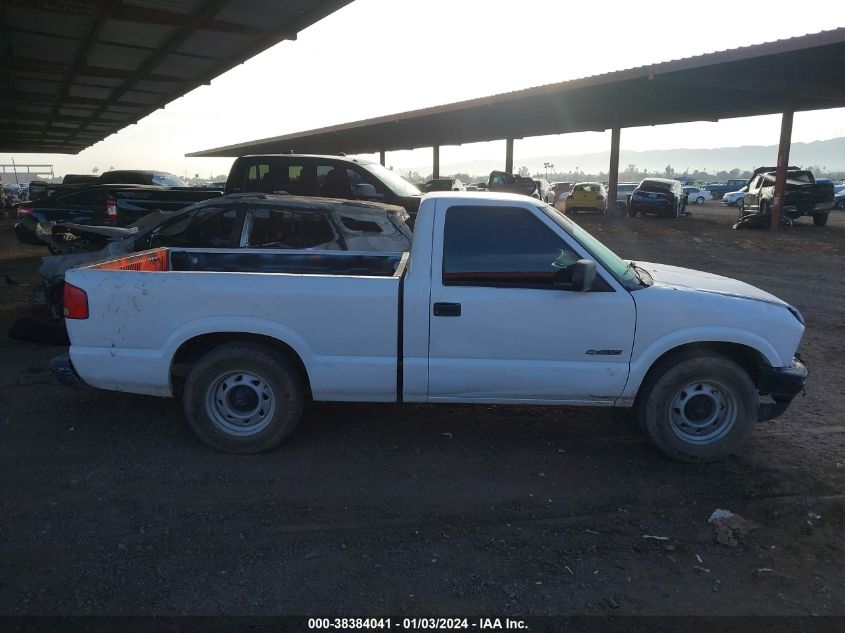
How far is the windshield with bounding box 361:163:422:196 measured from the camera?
998 cm

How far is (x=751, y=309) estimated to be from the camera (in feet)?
14.1

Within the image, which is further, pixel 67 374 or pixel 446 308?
pixel 67 374

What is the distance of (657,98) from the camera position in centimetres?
2342

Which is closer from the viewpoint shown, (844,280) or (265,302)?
(265,302)

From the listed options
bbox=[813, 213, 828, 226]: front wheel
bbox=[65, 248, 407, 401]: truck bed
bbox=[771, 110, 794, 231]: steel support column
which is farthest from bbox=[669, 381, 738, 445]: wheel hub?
bbox=[813, 213, 828, 226]: front wheel

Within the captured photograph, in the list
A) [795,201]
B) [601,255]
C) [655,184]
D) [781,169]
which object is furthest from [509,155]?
[601,255]

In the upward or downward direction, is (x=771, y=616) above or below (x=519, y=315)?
below

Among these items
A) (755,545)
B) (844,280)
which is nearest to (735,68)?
(844,280)

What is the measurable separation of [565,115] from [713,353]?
26.1 meters

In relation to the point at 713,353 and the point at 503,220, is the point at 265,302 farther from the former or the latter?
the point at 713,353

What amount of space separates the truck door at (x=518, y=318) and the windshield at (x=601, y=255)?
0.09 meters

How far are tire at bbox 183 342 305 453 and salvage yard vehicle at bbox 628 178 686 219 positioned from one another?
89.0 feet

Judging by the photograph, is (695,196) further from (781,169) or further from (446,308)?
(446,308)

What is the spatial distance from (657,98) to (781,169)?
5.03 metres
